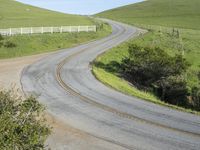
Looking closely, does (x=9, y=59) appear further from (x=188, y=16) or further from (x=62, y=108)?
(x=188, y=16)

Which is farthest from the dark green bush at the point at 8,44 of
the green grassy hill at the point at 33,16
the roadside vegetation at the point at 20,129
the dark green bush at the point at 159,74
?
the green grassy hill at the point at 33,16

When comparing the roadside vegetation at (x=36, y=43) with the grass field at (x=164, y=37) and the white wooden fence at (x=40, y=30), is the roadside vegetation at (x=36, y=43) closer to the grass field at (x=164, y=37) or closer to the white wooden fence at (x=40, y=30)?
the white wooden fence at (x=40, y=30)

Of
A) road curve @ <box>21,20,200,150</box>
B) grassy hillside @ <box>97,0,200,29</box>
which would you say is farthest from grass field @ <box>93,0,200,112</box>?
road curve @ <box>21,20,200,150</box>

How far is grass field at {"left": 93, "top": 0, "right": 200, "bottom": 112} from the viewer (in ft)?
110

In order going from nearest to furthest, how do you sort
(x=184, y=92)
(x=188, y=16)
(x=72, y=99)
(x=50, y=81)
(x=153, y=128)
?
1. (x=153, y=128)
2. (x=72, y=99)
3. (x=50, y=81)
4. (x=184, y=92)
5. (x=188, y=16)

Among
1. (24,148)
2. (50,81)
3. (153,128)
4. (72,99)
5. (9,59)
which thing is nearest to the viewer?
(24,148)

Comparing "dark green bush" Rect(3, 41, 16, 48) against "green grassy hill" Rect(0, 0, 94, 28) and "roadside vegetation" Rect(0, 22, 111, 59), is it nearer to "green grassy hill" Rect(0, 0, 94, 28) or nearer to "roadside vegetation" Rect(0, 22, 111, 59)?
"roadside vegetation" Rect(0, 22, 111, 59)

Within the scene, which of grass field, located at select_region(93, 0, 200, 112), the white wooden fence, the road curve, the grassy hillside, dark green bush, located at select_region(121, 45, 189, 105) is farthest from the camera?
the grassy hillside

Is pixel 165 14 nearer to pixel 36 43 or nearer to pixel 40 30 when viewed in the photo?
pixel 40 30

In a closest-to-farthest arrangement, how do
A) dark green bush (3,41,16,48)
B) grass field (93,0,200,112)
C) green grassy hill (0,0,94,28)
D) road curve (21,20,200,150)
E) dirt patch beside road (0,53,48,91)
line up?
road curve (21,20,200,150) < dirt patch beside road (0,53,48,91) < grass field (93,0,200,112) < dark green bush (3,41,16,48) < green grassy hill (0,0,94,28)

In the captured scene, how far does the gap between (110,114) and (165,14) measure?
12472cm

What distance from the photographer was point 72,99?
24.5 metres

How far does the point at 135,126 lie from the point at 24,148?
9267 mm

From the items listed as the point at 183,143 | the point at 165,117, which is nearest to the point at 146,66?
the point at 165,117
